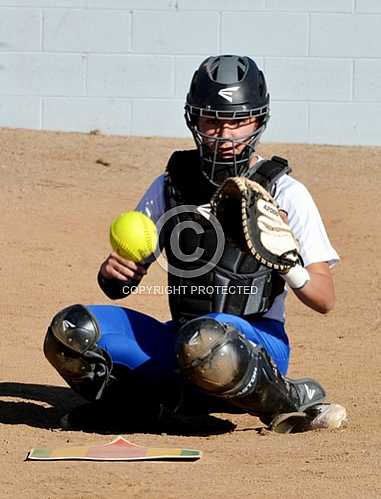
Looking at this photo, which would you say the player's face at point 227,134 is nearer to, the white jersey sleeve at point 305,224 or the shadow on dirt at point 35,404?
the white jersey sleeve at point 305,224

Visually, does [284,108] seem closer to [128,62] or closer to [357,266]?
[128,62]

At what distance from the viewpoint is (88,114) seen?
11.3 m

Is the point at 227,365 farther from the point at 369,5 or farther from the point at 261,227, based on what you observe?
the point at 369,5

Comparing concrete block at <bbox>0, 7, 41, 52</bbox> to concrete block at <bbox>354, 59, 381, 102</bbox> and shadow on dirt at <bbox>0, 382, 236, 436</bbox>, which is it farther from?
shadow on dirt at <bbox>0, 382, 236, 436</bbox>

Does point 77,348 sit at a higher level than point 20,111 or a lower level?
higher

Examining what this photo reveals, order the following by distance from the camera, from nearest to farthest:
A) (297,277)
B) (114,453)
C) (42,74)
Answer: (114,453), (297,277), (42,74)

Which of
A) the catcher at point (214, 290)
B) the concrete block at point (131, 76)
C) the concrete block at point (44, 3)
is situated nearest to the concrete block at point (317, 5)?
the concrete block at point (131, 76)

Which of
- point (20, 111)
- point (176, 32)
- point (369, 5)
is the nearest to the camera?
point (369, 5)

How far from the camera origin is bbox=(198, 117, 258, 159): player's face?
4.90 metres

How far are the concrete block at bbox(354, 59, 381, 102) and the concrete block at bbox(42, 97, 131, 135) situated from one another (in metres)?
2.15

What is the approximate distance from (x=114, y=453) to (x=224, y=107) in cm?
148

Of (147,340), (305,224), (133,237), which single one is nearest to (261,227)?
(305,224)

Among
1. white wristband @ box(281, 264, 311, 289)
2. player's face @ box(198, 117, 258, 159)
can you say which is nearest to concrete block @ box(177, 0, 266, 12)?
player's face @ box(198, 117, 258, 159)

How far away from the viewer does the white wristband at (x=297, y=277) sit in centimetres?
455
